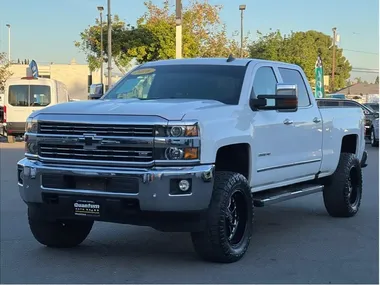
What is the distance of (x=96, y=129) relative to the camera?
5.89 metres

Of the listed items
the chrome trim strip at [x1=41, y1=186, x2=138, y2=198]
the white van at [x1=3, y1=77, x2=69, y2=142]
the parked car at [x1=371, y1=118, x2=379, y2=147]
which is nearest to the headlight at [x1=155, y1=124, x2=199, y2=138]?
the chrome trim strip at [x1=41, y1=186, x2=138, y2=198]

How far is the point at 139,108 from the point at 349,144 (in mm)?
4623

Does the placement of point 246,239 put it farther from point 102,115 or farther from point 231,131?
point 102,115

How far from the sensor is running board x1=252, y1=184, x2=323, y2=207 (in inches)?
273

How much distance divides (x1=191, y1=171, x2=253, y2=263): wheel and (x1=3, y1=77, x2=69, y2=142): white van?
18.9 meters

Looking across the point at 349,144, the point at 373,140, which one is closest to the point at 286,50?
the point at 373,140

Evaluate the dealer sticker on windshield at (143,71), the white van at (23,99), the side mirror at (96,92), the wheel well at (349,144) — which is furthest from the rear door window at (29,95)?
the dealer sticker on windshield at (143,71)

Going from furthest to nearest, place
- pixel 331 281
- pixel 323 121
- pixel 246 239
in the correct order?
pixel 323 121 < pixel 246 239 < pixel 331 281

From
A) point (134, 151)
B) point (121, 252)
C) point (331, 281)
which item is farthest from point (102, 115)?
point (331, 281)

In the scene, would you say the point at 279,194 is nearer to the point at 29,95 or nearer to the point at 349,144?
the point at 349,144

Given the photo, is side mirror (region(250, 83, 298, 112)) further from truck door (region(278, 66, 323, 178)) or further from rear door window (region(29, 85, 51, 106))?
rear door window (region(29, 85, 51, 106))

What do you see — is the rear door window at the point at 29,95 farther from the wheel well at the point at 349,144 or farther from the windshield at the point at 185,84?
the windshield at the point at 185,84

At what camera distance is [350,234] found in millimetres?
7785

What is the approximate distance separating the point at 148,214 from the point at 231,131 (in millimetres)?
1153
